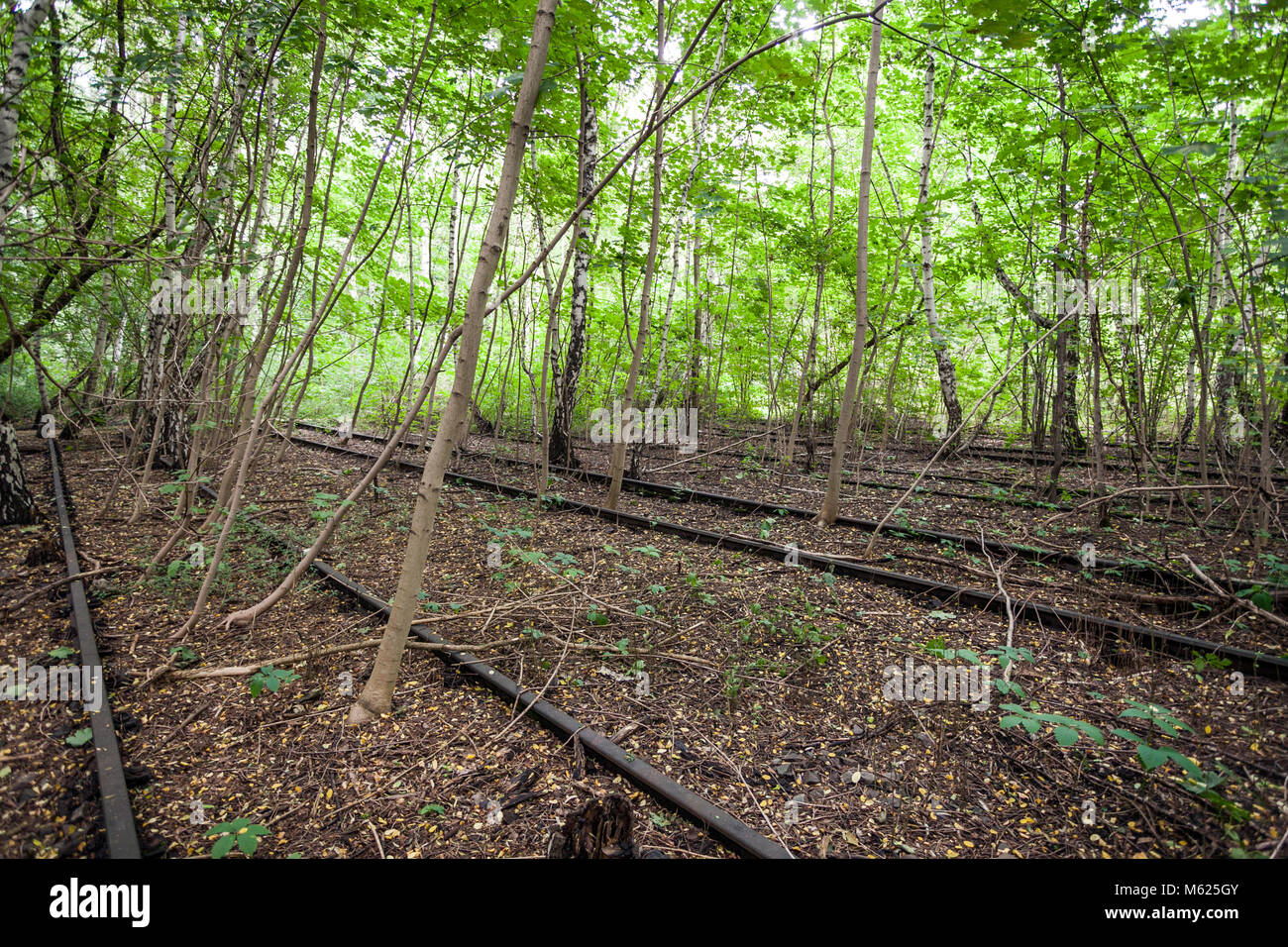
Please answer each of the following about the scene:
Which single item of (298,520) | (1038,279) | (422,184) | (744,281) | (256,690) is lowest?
(256,690)

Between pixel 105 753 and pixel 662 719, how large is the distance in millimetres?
2423

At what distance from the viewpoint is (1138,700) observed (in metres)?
3.08

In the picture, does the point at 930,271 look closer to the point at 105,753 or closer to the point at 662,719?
the point at 662,719

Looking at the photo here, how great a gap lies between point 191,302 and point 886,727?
656 centimetres

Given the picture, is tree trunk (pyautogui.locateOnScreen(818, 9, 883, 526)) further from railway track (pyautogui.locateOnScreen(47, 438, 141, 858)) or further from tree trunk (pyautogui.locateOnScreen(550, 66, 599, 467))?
railway track (pyautogui.locateOnScreen(47, 438, 141, 858))

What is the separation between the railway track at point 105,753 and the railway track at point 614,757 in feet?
4.51

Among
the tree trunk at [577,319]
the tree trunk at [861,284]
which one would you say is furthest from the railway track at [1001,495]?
the tree trunk at [861,284]

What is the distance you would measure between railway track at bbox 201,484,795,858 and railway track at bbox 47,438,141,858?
1376mm

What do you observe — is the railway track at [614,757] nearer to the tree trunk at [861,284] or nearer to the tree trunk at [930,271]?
the tree trunk at [861,284]

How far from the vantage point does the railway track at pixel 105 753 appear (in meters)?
1.90

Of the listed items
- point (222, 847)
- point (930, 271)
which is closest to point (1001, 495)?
point (930, 271)

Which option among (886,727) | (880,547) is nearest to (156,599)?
(886,727)

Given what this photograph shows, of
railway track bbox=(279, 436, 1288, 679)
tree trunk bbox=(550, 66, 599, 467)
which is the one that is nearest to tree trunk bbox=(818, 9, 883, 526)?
railway track bbox=(279, 436, 1288, 679)
